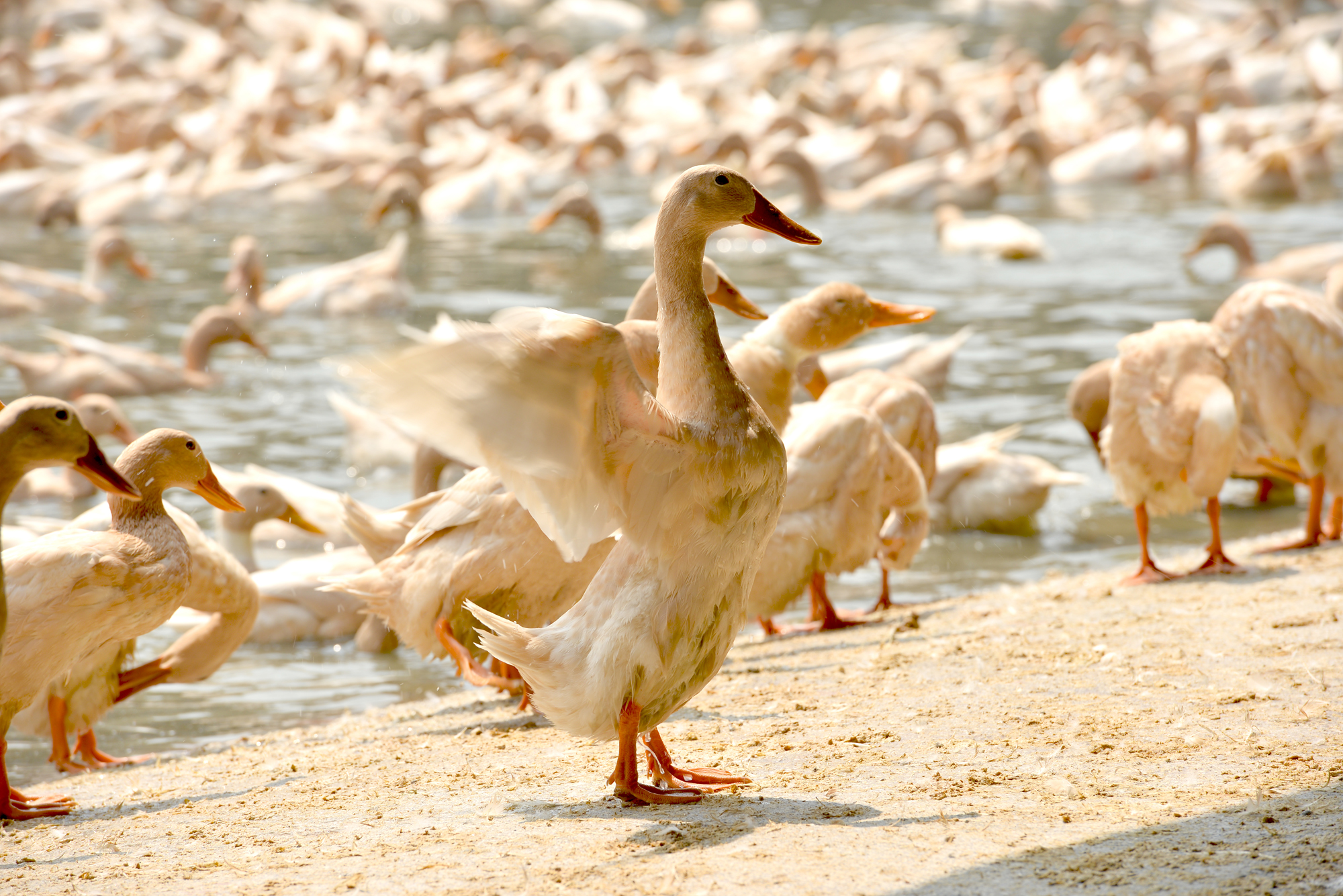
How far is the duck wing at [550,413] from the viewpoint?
132 inches

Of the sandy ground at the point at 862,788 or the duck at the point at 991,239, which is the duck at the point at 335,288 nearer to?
the duck at the point at 991,239

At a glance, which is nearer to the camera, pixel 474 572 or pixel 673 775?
pixel 673 775

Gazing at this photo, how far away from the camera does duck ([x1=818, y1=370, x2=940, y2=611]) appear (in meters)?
7.29

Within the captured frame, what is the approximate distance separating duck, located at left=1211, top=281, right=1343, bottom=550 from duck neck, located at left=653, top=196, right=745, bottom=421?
3551 millimetres

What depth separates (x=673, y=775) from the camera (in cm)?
388

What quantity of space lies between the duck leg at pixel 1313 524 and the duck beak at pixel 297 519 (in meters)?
4.70

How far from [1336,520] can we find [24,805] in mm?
5861

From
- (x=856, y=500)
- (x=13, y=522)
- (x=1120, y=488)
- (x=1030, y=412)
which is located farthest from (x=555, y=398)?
(x=1030, y=412)

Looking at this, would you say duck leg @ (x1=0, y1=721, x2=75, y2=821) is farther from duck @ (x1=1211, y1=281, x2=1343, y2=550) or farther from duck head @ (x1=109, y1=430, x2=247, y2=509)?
duck @ (x1=1211, y1=281, x2=1343, y2=550)

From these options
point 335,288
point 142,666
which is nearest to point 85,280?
point 335,288

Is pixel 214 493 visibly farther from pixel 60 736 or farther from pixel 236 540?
pixel 236 540

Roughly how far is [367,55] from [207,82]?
3.52 meters

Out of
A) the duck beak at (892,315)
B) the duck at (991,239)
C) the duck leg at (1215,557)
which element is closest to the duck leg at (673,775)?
the duck beak at (892,315)

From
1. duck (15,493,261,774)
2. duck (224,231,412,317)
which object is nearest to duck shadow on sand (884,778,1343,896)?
duck (15,493,261,774)
